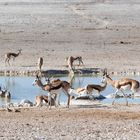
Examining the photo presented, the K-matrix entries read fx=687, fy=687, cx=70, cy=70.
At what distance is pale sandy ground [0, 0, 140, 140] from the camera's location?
13.4 metres

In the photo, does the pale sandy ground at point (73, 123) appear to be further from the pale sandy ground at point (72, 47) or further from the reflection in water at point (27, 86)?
the reflection in water at point (27, 86)

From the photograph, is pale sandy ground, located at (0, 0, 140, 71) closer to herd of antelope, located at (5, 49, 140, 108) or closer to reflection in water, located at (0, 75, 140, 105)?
reflection in water, located at (0, 75, 140, 105)

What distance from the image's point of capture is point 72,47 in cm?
3481

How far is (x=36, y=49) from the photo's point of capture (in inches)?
1329

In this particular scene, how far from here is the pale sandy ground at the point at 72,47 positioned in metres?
13.4

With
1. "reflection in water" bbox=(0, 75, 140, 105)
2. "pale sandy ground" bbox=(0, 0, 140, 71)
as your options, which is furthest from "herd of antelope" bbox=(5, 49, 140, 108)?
"pale sandy ground" bbox=(0, 0, 140, 71)

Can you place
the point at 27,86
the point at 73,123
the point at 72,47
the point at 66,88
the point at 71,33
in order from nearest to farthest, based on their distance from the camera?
the point at 73,123 < the point at 66,88 < the point at 27,86 < the point at 72,47 < the point at 71,33

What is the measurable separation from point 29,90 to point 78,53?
1068cm

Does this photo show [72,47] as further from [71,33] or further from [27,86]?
[27,86]

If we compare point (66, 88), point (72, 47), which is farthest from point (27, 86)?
point (72, 47)

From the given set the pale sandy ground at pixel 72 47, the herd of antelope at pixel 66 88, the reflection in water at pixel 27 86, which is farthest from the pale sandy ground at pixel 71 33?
the herd of antelope at pixel 66 88

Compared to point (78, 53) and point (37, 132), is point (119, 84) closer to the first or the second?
point (37, 132)

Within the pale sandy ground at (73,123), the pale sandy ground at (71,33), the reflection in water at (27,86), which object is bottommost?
the pale sandy ground at (73,123)

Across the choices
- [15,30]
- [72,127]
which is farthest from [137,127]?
[15,30]
